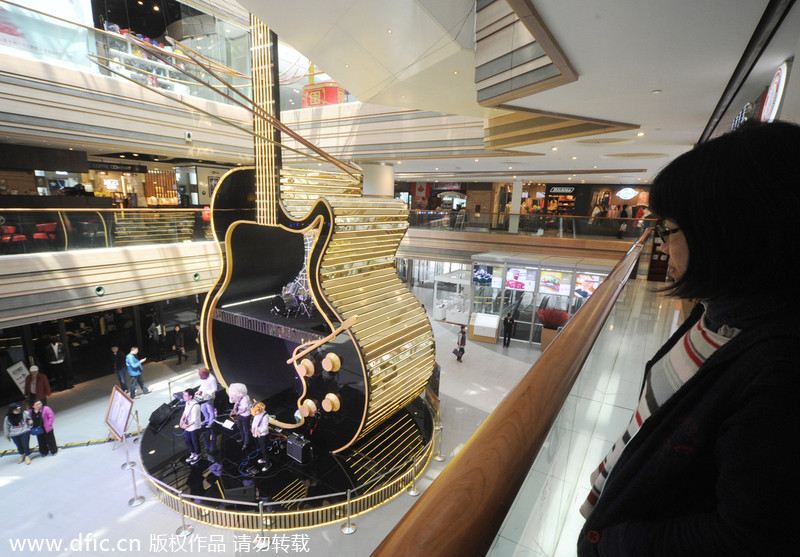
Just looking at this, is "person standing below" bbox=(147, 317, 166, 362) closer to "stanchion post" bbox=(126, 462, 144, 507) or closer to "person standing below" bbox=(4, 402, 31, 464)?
"person standing below" bbox=(4, 402, 31, 464)

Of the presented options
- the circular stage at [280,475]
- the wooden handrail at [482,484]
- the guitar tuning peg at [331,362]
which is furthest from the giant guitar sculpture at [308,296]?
the wooden handrail at [482,484]

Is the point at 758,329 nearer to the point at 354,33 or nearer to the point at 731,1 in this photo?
the point at 731,1

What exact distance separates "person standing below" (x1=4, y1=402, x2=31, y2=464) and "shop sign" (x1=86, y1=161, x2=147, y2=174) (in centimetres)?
1068

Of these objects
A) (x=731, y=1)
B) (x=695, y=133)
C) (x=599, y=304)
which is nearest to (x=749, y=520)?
(x=599, y=304)

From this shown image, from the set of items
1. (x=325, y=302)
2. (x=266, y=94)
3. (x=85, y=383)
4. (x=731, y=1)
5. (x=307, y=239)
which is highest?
(x=266, y=94)

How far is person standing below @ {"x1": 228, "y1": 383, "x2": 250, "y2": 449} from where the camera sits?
6.70 m

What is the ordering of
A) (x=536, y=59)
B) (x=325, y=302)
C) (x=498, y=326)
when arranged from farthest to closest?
(x=498, y=326)
(x=325, y=302)
(x=536, y=59)

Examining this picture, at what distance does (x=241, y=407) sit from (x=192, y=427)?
83 centimetres

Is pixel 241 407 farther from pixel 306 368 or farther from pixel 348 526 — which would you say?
pixel 348 526

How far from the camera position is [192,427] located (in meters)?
6.54

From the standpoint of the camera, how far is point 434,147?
12414mm

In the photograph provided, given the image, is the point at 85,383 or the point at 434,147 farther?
the point at 434,147

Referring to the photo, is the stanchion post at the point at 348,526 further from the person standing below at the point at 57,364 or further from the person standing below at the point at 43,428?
the person standing below at the point at 57,364

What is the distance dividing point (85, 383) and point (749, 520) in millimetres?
13508
